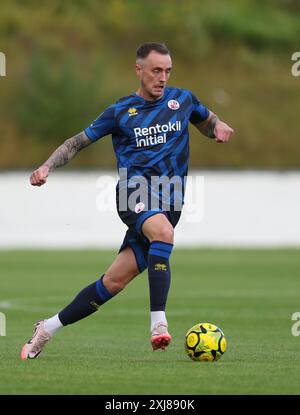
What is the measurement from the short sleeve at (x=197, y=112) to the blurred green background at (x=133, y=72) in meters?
27.8

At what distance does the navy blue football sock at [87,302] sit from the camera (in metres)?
9.34

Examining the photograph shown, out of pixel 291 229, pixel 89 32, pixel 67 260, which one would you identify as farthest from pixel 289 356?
pixel 89 32

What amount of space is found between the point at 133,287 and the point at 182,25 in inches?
1517

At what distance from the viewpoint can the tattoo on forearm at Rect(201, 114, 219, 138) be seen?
9703 millimetres

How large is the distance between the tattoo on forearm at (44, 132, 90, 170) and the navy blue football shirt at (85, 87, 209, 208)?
80mm

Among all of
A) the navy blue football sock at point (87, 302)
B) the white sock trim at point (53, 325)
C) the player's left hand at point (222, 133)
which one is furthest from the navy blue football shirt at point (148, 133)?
the white sock trim at point (53, 325)

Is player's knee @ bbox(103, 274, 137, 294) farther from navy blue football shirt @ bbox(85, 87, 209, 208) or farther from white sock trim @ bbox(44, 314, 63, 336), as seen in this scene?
navy blue football shirt @ bbox(85, 87, 209, 208)

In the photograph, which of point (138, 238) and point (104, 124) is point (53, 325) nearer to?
point (138, 238)

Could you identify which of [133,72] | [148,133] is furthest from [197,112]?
[133,72]

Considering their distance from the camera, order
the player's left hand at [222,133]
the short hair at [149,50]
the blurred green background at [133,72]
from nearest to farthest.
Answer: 1. the short hair at [149,50]
2. the player's left hand at [222,133]
3. the blurred green background at [133,72]

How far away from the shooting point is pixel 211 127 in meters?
9.74

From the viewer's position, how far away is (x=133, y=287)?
19453mm

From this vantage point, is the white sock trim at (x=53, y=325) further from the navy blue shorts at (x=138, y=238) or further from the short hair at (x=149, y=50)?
the short hair at (x=149, y=50)
